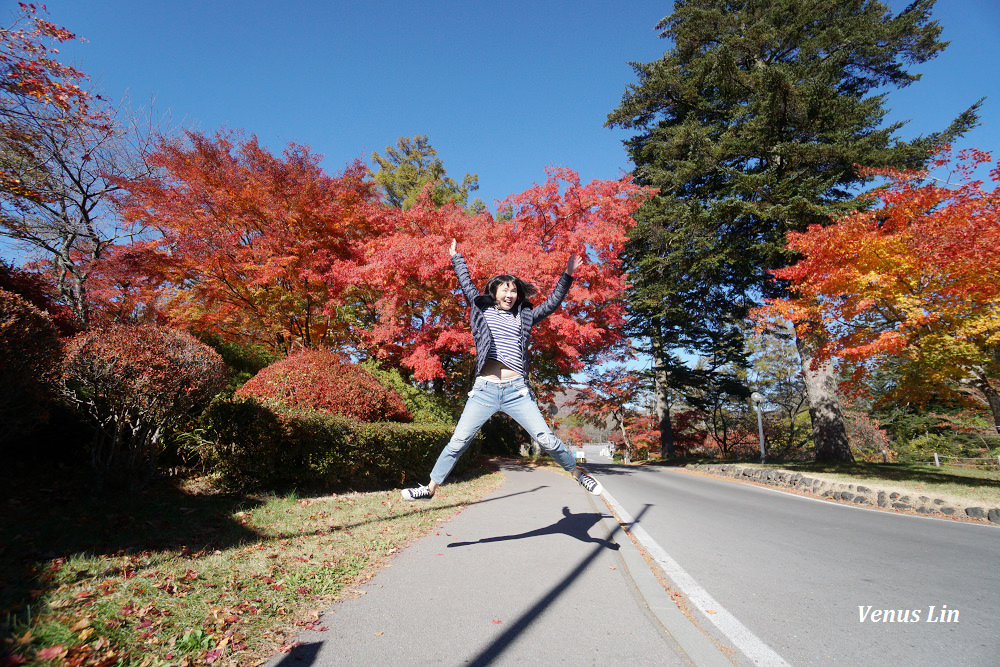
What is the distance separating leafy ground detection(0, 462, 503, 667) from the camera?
1902 millimetres

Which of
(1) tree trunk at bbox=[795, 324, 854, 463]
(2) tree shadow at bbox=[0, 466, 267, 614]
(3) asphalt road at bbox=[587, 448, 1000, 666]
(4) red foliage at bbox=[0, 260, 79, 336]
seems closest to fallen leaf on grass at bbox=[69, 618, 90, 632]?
(2) tree shadow at bbox=[0, 466, 267, 614]

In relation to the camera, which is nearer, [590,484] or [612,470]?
[590,484]

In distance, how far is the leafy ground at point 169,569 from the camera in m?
1.90

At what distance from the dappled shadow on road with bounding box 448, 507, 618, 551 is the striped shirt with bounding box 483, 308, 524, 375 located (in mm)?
1831

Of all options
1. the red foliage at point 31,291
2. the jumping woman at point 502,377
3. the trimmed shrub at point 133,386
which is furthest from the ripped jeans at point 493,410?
the red foliage at point 31,291

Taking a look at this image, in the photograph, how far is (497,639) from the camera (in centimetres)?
213

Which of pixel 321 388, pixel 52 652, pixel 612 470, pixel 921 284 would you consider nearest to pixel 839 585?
pixel 52 652

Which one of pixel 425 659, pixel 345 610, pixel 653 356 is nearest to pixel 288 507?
pixel 345 610

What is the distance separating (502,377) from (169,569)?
254 centimetres

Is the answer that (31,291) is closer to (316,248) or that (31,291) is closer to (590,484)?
(316,248)

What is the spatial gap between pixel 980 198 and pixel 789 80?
7488 millimetres

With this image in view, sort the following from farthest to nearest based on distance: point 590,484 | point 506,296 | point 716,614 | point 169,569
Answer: point 506,296
point 590,484
point 169,569
point 716,614

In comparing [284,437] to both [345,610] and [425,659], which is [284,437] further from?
[425,659]

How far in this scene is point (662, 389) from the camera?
75.8 feet
